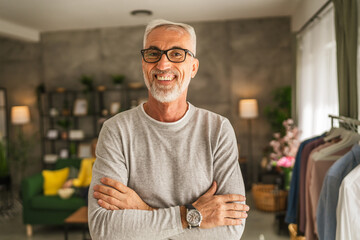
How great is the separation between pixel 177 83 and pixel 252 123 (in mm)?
4819

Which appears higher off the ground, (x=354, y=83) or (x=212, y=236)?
(x=354, y=83)

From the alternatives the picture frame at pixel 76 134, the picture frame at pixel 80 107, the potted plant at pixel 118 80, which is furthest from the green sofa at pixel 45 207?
the potted plant at pixel 118 80

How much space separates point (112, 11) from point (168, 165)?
14.0 ft

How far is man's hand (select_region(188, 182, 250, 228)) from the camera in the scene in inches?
50.1

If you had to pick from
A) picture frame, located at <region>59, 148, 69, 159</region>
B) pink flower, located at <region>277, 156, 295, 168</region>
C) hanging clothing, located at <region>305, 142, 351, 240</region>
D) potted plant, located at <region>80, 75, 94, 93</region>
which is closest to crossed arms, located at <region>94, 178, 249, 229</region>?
hanging clothing, located at <region>305, 142, 351, 240</region>

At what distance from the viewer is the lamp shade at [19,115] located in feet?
19.8

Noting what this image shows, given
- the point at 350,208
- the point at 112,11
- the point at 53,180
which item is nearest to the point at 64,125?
the point at 53,180

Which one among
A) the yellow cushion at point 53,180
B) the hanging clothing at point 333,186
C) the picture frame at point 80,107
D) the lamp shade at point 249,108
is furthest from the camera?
the picture frame at point 80,107

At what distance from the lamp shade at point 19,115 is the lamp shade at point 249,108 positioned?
400 centimetres

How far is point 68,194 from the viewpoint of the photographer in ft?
13.9

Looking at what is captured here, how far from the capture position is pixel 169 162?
1.34 meters

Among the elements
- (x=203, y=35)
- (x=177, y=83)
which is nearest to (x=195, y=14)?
(x=203, y=35)

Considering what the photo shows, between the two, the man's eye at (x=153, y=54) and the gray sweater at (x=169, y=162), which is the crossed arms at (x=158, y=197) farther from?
the man's eye at (x=153, y=54)

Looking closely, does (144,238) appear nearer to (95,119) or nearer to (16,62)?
(95,119)
